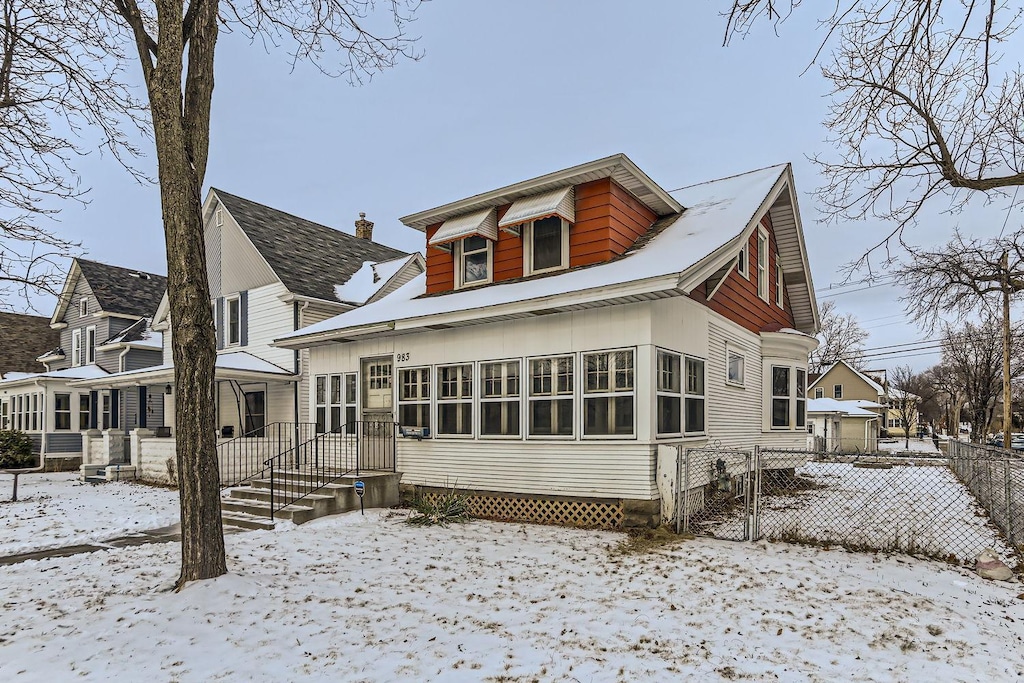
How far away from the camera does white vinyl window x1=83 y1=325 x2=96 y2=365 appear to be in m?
26.0

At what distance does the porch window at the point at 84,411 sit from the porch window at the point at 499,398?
19.5 m

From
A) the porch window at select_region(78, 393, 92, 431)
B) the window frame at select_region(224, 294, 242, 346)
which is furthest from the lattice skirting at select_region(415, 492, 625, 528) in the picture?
the porch window at select_region(78, 393, 92, 431)

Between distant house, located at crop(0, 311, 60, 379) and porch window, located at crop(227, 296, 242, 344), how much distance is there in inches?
675

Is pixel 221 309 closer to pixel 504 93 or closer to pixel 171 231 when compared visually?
→ pixel 504 93

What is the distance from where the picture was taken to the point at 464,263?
1282cm

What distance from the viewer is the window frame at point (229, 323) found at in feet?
61.1

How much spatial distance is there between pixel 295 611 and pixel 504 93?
1530 centimetres

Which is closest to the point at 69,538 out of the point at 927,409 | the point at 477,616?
the point at 477,616

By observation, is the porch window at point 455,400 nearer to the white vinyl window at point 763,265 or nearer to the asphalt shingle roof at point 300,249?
the asphalt shingle roof at point 300,249

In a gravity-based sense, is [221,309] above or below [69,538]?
above

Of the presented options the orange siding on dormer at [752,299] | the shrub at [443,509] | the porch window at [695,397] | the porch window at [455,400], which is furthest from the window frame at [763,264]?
the shrub at [443,509]

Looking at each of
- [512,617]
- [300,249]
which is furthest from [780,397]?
[300,249]

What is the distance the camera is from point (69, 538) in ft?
29.8

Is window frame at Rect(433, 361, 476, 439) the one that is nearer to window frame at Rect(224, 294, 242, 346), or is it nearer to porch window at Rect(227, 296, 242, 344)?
window frame at Rect(224, 294, 242, 346)
